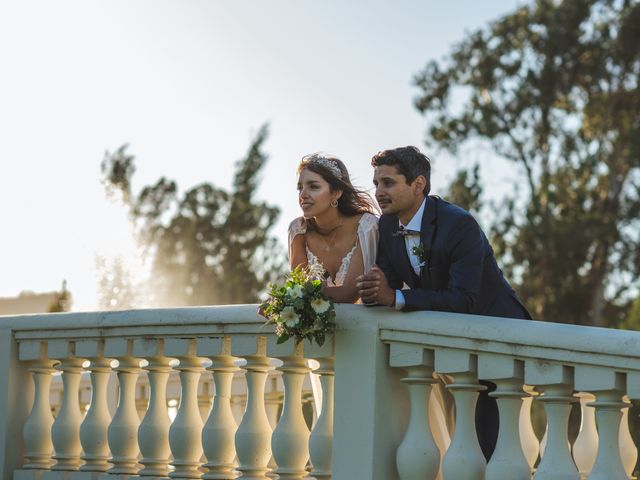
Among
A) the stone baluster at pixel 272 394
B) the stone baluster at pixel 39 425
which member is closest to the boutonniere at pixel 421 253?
the stone baluster at pixel 272 394

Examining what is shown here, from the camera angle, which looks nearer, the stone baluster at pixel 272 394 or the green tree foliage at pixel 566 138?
the stone baluster at pixel 272 394

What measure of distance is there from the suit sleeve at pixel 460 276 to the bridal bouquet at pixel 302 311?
0.34 metres

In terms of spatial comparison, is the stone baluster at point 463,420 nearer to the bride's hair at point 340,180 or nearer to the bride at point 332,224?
the bride at point 332,224

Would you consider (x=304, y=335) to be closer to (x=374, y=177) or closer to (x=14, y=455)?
(x=374, y=177)

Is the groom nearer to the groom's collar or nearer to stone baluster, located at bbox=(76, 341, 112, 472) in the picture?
the groom's collar

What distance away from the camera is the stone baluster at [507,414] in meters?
4.39

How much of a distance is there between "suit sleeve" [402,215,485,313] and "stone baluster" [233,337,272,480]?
0.77 m

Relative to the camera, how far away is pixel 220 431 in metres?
5.20

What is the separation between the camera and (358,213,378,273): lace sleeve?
6.46 meters

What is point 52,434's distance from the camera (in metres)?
5.75

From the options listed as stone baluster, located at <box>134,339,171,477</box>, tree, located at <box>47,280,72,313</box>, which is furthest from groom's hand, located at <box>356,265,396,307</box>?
tree, located at <box>47,280,72,313</box>

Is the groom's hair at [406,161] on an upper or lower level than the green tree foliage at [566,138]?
lower

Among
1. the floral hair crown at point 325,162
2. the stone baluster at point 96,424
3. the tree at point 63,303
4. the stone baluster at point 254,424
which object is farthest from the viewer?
the tree at point 63,303

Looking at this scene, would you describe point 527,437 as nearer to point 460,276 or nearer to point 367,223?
point 460,276
